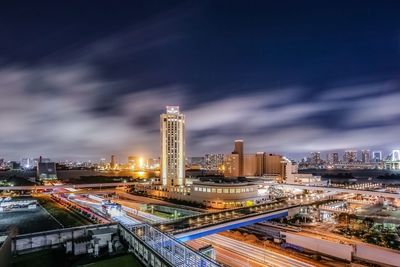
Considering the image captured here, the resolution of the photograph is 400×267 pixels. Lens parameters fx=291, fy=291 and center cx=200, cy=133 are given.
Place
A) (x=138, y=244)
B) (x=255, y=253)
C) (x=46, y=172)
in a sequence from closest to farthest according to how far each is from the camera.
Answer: (x=138, y=244)
(x=255, y=253)
(x=46, y=172)

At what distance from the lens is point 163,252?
11.8 m

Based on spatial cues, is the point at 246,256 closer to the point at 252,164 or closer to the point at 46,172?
the point at 252,164

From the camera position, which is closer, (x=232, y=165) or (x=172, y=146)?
(x=172, y=146)

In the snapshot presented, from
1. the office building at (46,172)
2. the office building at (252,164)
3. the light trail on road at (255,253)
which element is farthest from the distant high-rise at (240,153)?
the office building at (46,172)

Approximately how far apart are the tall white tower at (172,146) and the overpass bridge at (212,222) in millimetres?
22271

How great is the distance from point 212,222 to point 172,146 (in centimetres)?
2783

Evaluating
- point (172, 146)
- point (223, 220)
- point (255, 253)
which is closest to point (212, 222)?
point (223, 220)

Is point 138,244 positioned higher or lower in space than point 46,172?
higher

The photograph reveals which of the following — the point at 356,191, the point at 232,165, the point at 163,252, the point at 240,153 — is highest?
the point at 240,153

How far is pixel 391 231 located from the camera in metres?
28.8

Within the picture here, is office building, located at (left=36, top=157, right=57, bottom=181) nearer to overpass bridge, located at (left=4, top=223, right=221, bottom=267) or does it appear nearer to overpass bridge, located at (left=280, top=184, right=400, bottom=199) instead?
overpass bridge, located at (left=280, top=184, right=400, bottom=199)

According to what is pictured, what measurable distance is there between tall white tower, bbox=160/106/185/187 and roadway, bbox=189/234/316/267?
25.7 meters

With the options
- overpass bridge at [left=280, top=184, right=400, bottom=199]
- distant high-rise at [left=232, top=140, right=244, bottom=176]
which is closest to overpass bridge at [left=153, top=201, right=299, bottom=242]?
overpass bridge at [left=280, top=184, right=400, bottom=199]

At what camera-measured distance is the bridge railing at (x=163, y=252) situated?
30.8 ft
